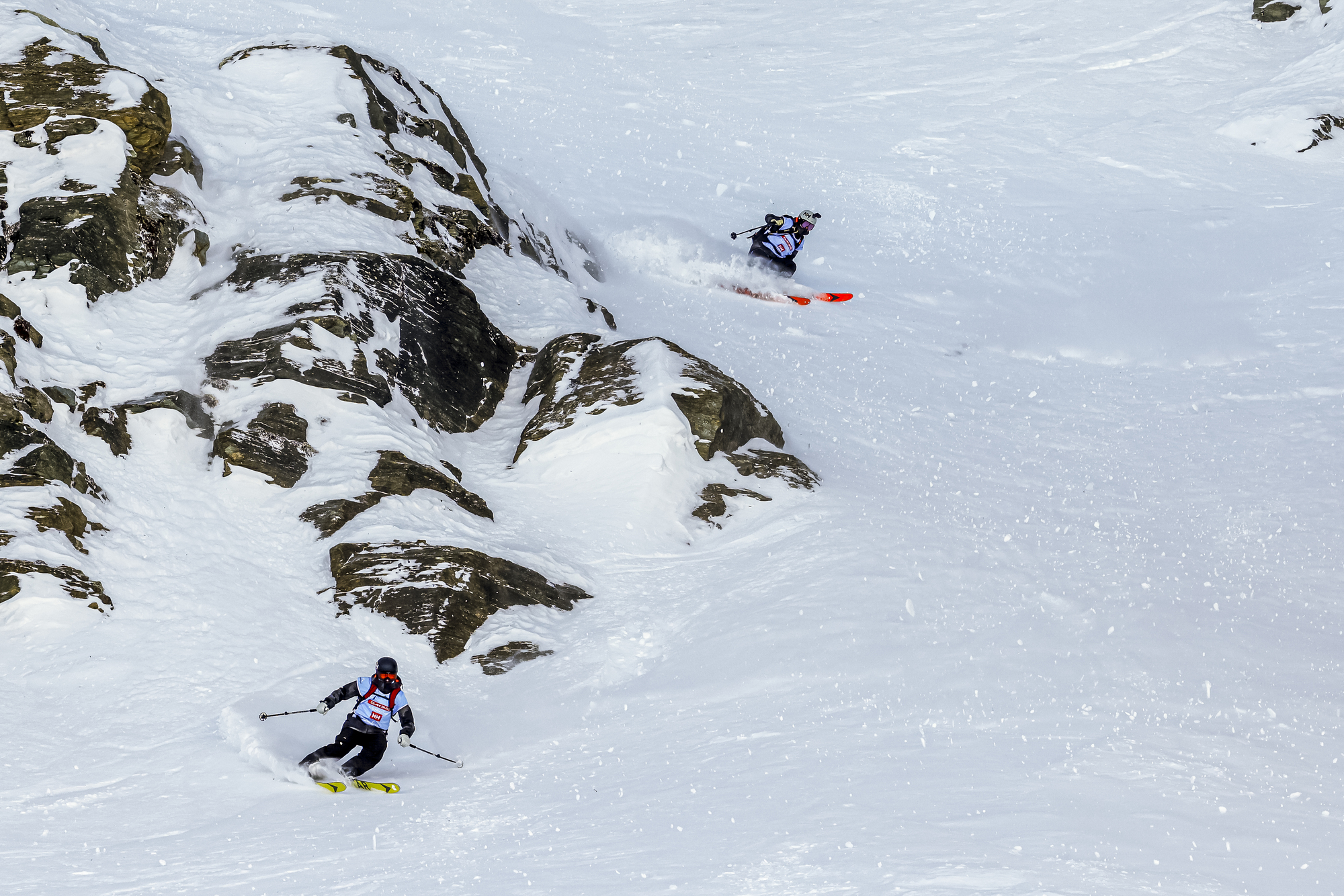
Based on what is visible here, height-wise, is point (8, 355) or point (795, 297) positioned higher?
point (8, 355)

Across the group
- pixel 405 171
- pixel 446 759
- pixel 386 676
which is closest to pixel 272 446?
pixel 386 676

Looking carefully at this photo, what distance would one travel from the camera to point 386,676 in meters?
9.17

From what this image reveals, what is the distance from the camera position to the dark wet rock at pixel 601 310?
736 inches

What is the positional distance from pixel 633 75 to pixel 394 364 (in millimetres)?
25941

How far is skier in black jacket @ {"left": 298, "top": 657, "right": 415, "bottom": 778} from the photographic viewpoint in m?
8.99

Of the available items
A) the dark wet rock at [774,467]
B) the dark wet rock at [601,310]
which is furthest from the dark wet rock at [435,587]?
the dark wet rock at [601,310]

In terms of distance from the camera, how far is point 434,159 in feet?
64.0

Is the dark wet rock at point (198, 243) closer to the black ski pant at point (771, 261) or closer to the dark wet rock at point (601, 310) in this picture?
the dark wet rock at point (601, 310)

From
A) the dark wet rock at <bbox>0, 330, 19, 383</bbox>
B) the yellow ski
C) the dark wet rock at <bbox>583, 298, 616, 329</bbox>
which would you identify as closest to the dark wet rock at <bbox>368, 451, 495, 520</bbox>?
the dark wet rock at <bbox>0, 330, 19, 383</bbox>

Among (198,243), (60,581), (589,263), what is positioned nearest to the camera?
(60,581)

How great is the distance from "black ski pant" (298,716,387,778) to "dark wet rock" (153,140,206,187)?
10945mm

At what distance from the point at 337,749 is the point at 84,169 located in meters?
10.7

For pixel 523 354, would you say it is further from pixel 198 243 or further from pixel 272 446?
pixel 198 243

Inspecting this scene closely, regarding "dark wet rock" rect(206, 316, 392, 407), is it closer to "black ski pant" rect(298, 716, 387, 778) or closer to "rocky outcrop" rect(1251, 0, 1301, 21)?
"black ski pant" rect(298, 716, 387, 778)
